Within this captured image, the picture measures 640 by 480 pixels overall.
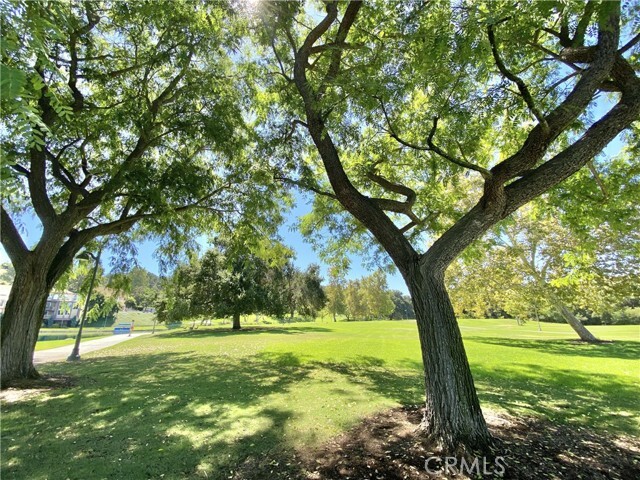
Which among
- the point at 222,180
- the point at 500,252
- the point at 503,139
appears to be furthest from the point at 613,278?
the point at 222,180

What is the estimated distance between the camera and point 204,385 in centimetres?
736

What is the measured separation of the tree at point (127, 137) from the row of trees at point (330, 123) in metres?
0.05

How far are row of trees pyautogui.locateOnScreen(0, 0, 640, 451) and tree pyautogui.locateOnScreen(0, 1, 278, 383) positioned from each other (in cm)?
5

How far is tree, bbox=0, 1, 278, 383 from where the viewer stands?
6855 millimetres

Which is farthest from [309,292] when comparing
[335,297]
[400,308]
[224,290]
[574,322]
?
[400,308]

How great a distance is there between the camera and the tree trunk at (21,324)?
702cm

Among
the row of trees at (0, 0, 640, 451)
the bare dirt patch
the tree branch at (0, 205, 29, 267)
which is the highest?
the row of trees at (0, 0, 640, 451)

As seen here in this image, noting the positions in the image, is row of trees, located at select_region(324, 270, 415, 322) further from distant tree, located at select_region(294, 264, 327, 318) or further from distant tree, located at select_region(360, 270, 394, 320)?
distant tree, located at select_region(294, 264, 327, 318)

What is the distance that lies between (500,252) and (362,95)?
59.5ft

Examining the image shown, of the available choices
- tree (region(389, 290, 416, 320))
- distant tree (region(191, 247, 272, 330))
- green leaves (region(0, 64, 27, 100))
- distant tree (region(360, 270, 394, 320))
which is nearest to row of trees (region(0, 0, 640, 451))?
green leaves (region(0, 64, 27, 100))

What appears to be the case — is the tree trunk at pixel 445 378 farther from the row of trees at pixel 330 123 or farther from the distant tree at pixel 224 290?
the distant tree at pixel 224 290

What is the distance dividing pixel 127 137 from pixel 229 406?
7596 millimetres

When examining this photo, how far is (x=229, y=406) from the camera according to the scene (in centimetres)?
572

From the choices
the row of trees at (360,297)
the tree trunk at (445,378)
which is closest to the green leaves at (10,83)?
the tree trunk at (445,378)
